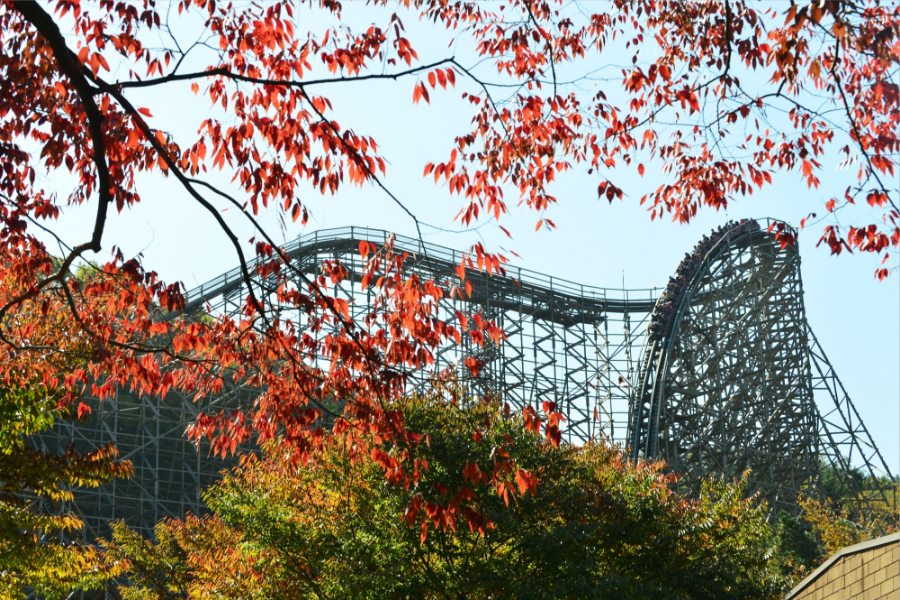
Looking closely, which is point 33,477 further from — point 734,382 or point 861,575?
point 734,382

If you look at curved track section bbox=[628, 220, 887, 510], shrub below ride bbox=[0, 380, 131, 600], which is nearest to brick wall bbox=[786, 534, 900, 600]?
shrub below ride bbox=[0, 380, 131, 600]

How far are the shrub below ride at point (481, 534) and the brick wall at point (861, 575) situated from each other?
3.25 metres

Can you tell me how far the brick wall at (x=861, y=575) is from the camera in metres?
7.25

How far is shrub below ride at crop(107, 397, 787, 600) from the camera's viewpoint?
11922 mm

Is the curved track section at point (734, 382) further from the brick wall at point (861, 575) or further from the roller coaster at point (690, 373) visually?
the brick wall at point (861, 575)

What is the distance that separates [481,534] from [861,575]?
17.7 ft

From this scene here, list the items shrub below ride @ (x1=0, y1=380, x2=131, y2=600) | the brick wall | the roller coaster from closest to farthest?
the brick wall
shrub below ride @ (x1=0, y1=380, x2=131, y2=600)
the roller coaster

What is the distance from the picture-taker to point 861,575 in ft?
25.3

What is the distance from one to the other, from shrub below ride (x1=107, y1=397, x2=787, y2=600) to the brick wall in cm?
325

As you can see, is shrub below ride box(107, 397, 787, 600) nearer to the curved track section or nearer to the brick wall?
the brick wall

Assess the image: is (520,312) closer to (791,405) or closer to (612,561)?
(791,405)

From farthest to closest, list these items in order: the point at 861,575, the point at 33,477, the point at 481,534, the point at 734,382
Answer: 1. the point at 734,382
2. the point at 481,534
3. the point at 33,477
4. the point at 861,575

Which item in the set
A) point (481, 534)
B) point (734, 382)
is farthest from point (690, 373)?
point (481, 534)

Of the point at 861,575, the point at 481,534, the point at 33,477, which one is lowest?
the point at 861,575
